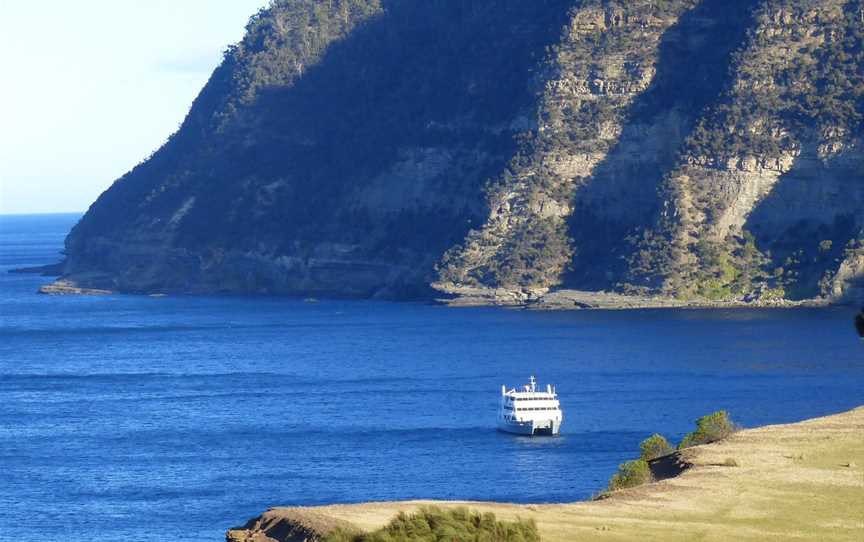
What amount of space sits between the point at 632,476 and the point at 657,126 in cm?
12626

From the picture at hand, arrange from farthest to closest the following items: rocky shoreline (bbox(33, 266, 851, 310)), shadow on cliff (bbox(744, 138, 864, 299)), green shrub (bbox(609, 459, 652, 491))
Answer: shadow on cliff (bbox(744, 138, 864, 299)) < rocky shoreline (bbox(33, 266, 851, 310)) < green shrub (bbox(609, 459, 652, 491))

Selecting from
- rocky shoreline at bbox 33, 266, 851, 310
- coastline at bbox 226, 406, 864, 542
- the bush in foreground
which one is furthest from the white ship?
rocky shoreline at bbox 33, 266, 851, 310

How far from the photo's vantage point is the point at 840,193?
6732 inches

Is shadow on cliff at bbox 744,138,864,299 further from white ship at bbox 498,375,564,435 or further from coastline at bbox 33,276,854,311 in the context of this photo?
white ship at bbox 498,375,564,435

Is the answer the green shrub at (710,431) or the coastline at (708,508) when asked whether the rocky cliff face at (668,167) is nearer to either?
the green shrub at (710,431)

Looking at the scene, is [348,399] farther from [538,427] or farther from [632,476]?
[632,476]

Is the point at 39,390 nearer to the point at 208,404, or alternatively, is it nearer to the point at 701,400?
the point at 208,404

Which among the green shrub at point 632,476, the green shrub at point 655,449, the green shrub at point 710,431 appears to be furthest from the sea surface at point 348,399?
the green shrub at point 632,476

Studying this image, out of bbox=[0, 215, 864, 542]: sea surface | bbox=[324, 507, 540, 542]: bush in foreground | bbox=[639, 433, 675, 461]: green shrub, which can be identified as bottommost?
bbox=[0, 215, 864, 542]: sea surface

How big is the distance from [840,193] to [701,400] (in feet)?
228

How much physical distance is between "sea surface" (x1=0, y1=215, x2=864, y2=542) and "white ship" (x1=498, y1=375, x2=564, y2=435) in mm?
1184

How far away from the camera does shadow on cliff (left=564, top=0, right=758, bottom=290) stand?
596 feet

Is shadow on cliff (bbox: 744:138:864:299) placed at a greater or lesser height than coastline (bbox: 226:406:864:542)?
greater

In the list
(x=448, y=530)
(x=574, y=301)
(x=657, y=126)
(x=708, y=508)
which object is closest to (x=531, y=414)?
(x=708, y=508)
